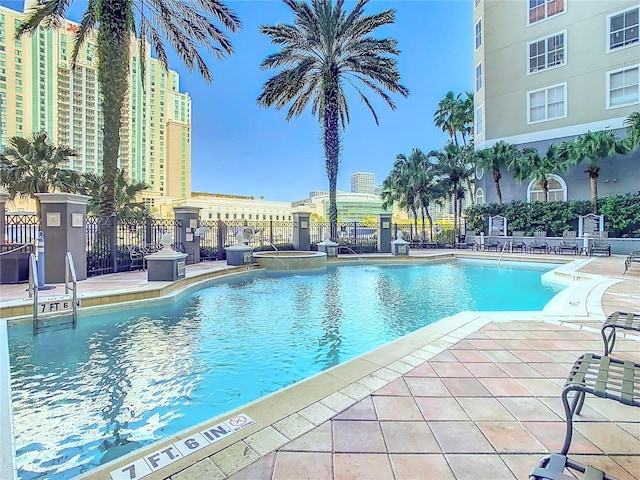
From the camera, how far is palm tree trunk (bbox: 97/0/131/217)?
32.3 feet

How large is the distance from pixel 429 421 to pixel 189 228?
11.4 metres

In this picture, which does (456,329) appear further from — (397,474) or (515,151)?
(515,151)

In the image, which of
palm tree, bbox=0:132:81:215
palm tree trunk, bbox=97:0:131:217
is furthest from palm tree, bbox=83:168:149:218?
palm tree trunk, bbox=97:0:131:217

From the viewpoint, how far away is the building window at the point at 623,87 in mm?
17531

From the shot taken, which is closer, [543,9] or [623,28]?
[623,28]

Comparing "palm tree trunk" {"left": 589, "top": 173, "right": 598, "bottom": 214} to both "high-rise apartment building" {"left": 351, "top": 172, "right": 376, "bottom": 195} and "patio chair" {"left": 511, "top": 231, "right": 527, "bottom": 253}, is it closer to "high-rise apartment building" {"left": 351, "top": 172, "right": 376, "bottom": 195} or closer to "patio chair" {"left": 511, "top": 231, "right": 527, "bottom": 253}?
"patio chair" {"left": 511, "top": 231, "right": 527, "bottom": 253}

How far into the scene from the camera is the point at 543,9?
20.4 meters

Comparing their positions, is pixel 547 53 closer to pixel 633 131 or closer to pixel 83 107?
pixel 633 131

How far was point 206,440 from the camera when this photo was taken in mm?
2164

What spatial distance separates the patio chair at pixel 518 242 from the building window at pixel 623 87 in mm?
7815

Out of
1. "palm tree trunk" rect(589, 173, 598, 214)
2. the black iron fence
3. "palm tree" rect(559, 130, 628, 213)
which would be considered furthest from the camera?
"palm tree trunk" rect(589, 173, 598, 214)

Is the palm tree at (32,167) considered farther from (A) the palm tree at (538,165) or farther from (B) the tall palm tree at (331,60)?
(A) the palm tree at (538,165)

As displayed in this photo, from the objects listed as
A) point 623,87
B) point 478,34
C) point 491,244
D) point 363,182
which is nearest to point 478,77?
point 478,34

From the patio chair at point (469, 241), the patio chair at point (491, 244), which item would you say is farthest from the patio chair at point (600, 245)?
the patio chair at point (469, 241)
